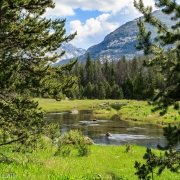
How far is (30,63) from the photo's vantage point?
43.3 ft

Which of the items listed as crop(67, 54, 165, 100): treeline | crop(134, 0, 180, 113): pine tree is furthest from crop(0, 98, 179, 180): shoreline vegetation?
crop(67, 54, 165, 100): treeline

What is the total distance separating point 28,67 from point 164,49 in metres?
6.52

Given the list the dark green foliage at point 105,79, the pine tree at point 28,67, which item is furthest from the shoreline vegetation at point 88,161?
the dark green foliage at point 105,79

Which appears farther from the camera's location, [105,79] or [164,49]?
[105,79]

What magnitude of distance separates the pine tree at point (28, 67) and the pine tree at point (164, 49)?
169 inches

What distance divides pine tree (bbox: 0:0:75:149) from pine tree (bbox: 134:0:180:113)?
169 inches

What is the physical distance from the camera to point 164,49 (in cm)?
1067

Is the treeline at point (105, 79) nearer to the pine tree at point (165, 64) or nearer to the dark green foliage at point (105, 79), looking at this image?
the dark green foliage at point (105, 79)

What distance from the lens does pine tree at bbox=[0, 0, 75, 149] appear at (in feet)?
36.9

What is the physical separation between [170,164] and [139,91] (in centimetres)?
294

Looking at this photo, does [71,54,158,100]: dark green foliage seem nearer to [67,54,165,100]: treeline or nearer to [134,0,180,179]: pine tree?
[67,54,165,100]: treeline

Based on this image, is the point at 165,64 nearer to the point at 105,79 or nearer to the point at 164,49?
the point at 164,49

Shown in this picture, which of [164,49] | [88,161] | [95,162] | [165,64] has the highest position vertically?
[164,49]

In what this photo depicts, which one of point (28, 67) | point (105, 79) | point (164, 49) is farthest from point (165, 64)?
point (105, 79)
